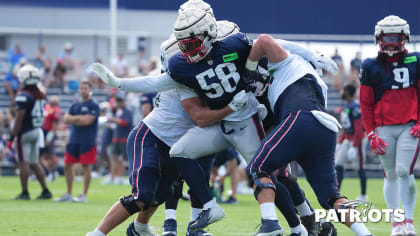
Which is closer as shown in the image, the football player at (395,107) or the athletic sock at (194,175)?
the athletic sock at (194,175)

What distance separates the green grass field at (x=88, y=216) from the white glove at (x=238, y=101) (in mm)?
1760

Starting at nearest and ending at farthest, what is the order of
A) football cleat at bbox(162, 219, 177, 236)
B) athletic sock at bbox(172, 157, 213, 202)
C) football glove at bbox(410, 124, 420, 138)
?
athletic sock at bbox(172, 157, 213, 202), football cleat at bbox(162, 219, 177, 236), football glove at bbox(410, 124, 420, 138)

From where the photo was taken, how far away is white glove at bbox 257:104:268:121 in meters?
6.21

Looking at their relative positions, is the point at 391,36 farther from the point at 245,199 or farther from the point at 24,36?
the point at 24,36

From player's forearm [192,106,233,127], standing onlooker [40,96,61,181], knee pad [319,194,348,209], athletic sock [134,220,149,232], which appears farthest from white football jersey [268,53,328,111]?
standing onlooker [40,96,61,181]

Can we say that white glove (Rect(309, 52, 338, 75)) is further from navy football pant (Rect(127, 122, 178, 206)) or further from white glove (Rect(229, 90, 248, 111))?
navy football pant (Rect(127, 122, 178, 206))

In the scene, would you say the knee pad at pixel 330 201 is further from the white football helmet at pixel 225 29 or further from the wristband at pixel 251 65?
the white football helmet at pixel 225 29

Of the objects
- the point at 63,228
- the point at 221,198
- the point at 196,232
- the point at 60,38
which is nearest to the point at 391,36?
the point at 196,232

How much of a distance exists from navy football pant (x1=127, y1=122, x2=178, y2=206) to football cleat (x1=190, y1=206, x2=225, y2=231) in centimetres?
41

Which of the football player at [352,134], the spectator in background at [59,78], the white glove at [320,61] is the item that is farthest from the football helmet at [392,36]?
the spectator in background at [59,78]

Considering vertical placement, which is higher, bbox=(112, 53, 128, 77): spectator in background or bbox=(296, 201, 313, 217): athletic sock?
bbox=(296, 201, 313, 217): athletic sock

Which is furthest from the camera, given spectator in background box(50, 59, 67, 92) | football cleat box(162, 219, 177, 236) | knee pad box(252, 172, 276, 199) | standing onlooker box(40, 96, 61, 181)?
spectator in background box(50, 59, 67, 92)

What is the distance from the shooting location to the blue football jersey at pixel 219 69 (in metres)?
6.00

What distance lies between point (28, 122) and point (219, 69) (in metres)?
6.63
